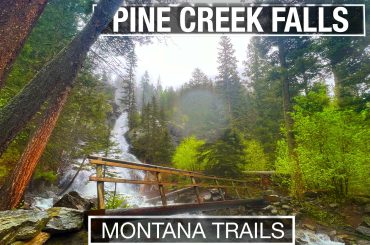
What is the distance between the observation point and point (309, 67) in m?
→ 10.7

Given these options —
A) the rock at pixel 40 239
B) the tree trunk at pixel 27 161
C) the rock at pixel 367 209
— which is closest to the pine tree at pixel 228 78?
the rock at pixel 367 209

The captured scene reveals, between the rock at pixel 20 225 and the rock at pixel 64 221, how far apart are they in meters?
0.09

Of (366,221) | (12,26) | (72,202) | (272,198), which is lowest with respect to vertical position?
(272,198)

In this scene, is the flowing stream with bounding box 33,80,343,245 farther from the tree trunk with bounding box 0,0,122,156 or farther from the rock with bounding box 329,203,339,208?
the tree trunk with bounding box 0,0,122,156

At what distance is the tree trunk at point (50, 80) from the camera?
6.75 feet

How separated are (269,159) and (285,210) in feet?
16.0

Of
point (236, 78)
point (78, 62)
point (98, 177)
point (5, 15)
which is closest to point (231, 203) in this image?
point (98, 177)

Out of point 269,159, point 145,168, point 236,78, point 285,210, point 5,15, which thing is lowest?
point 285,210

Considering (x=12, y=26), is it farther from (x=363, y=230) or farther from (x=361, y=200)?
(x=361, y=200)

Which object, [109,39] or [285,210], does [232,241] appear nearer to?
[109,39]

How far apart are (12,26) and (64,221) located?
2331mm

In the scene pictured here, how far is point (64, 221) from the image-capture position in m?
3.23

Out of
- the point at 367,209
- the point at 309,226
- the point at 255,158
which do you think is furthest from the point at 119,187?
the point at 367,209

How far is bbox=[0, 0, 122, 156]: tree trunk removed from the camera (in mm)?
2057
